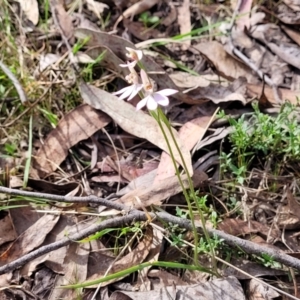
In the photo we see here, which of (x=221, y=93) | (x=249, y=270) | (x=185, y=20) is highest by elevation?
(x=185, y=20)

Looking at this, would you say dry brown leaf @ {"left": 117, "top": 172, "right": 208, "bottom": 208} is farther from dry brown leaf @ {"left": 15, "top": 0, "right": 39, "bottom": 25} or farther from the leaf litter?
dry brown leaf @ {"left": 15, "top": 0, "right": 39, "bottom": 25}

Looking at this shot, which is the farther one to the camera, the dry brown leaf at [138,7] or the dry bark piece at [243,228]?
the dry brown leaf at [138,7]

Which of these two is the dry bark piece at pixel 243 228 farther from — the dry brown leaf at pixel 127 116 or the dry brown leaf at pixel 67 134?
the dry brown leaf at pixel 67 134

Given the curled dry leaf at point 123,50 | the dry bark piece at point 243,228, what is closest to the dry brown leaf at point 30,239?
the dry bark piece at point 243,228

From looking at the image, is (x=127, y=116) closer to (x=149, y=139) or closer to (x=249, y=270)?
(x=149, y=139)

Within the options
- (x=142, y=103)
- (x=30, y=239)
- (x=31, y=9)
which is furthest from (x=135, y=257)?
(x=31, y=9)
